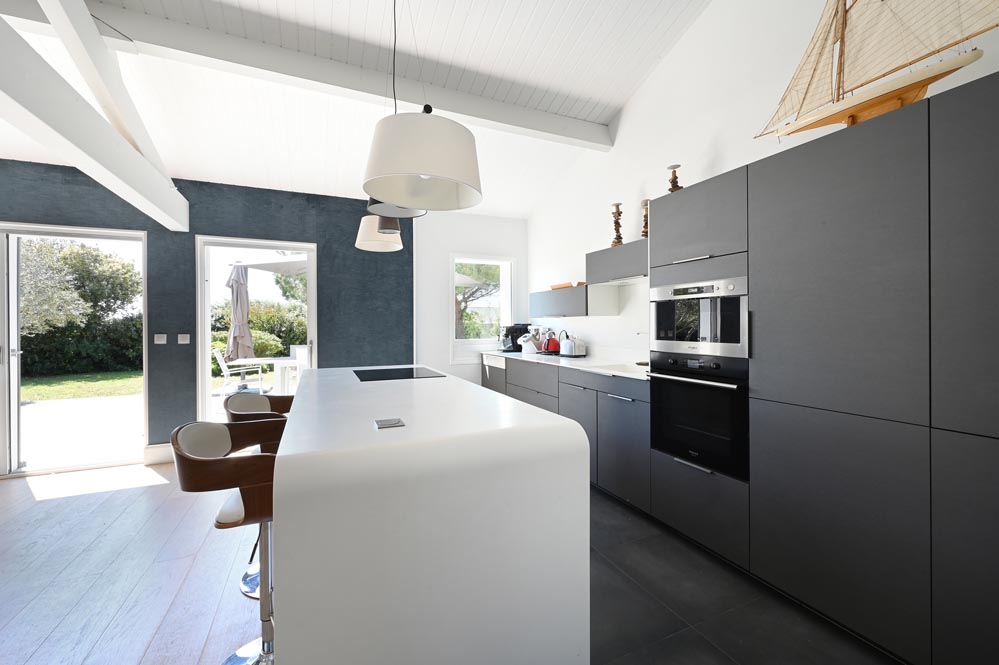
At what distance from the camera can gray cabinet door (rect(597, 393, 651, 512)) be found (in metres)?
2.72

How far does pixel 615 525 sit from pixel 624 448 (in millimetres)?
496

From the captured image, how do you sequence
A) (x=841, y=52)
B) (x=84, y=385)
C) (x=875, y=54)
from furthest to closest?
(x=84, y=385), (x=841, y=52), (x=875, y=54)

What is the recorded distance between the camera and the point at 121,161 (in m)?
2.44

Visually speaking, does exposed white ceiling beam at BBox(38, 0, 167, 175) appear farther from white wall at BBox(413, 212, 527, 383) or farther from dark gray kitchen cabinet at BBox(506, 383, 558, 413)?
dark gray kitchen cabinet at BBox(506, 383, 558, 413)

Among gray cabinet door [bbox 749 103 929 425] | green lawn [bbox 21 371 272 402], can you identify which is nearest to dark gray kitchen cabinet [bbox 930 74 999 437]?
gray cabinet door [bbox 749 103 929 425]

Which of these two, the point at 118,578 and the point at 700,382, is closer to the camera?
the point at 118,578

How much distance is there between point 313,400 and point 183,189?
11.4 ft

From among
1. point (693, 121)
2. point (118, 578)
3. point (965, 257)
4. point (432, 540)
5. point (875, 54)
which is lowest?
point (118, 578)

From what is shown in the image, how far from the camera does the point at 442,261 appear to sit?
16.7 ft

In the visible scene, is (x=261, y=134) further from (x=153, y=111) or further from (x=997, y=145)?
(x=997, y=145)

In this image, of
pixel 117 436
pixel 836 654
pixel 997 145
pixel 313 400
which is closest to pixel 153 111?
pixel 313 400

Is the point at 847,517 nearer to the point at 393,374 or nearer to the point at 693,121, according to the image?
the point at 393,374

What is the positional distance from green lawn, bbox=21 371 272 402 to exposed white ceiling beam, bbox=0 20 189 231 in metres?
2.36

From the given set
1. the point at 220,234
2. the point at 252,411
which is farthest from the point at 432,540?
the point at 220,234
